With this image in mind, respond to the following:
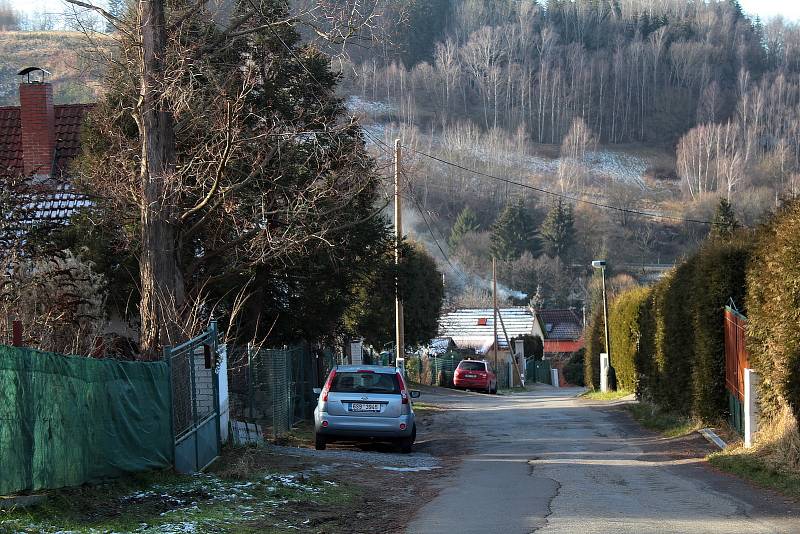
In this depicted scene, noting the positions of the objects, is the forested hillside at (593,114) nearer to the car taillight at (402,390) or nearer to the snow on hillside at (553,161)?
the snow on hillside at (553,161)

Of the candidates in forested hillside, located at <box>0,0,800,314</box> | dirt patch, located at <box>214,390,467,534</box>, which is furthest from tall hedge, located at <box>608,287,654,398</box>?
forested hillside, located at <box>0,0,800,314</box>

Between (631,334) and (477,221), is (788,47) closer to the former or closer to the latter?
(477,221)

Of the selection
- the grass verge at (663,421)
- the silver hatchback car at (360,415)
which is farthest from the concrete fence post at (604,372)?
the silver hatchback car at (360,415)

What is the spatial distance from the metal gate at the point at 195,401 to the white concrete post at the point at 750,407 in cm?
757

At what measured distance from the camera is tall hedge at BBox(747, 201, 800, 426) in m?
13.1

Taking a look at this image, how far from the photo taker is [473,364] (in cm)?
4816

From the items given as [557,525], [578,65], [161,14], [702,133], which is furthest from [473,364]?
[578,65]

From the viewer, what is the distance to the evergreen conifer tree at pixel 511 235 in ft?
357

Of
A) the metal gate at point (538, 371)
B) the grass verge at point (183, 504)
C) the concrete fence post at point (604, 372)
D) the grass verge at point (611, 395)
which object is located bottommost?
the metal gate at point (538, 371)

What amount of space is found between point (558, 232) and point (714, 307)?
91.0 m

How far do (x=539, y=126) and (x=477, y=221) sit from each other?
103 feet

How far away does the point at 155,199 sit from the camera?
15227 millimetres

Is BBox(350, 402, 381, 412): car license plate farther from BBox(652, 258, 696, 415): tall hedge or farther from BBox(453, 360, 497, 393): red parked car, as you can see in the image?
BBox(453, 360, 497, 393): red parked car

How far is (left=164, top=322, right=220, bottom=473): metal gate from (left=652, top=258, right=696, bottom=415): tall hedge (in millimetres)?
9243
